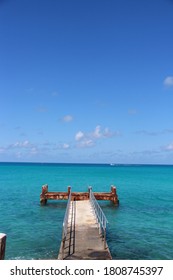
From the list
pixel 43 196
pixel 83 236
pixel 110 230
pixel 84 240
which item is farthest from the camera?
pixel 43 196

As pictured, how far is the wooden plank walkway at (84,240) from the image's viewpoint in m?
10.9

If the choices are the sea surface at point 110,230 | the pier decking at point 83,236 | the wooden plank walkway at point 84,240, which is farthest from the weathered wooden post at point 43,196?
the wooden plank walkway at point 84,240

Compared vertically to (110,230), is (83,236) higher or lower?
higher

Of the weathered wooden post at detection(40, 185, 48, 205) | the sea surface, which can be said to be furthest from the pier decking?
the weathered wooden post at detection(40, 185, 48, 205)

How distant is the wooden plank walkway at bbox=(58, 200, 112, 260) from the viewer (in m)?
10.9

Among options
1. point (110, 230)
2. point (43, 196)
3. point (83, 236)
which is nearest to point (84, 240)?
point (83, 236)

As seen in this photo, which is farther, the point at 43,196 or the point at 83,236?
the point at 43,196

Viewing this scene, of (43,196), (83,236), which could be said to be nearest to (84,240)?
(83,236)

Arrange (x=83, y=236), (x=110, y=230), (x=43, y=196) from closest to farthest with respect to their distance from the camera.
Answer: (x=83, y=236) → (x=110, y=230) → (x=43, y=196)

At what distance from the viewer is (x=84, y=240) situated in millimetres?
12695

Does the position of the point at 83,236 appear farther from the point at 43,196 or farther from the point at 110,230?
the point at 43,196

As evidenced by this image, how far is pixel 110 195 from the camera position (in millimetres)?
28203

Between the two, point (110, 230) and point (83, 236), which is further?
point (110, 230)
